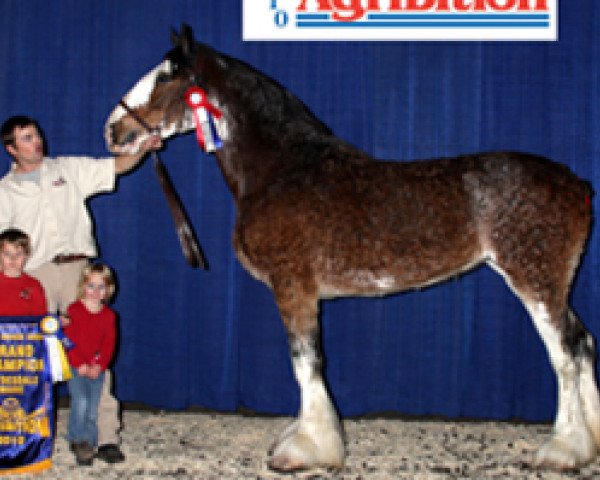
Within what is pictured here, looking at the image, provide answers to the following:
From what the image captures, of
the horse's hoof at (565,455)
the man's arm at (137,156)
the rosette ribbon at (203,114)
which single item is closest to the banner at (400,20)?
the rosette ribbon at (203,114)

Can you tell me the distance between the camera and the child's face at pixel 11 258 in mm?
2990

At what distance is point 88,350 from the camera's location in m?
3.12

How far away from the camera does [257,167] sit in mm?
3283

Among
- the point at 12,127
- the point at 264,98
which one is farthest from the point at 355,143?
the point at 12,127

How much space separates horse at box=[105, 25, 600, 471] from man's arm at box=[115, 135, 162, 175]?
540 millimetres

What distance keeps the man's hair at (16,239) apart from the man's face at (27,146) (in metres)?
0.41

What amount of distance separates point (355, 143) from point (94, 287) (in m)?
1.86

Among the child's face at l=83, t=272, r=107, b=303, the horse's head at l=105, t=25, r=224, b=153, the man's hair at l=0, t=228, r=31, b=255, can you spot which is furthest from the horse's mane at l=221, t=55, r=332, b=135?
the man's hair at l=0, t=228, r=31, b=255

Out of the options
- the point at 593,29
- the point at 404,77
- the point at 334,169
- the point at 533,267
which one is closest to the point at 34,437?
the point at 334,169

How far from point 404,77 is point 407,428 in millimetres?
2172

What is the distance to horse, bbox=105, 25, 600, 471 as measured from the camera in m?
3.06

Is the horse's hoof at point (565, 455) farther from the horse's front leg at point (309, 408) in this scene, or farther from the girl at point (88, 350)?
the girl at point (88, 350)

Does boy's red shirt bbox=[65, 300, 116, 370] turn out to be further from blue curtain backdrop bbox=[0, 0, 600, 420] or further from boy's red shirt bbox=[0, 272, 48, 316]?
blue curtain backdrop bbox=[0, 0, 600, 420]

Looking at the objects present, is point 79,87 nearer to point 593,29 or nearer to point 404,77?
point 404,77
